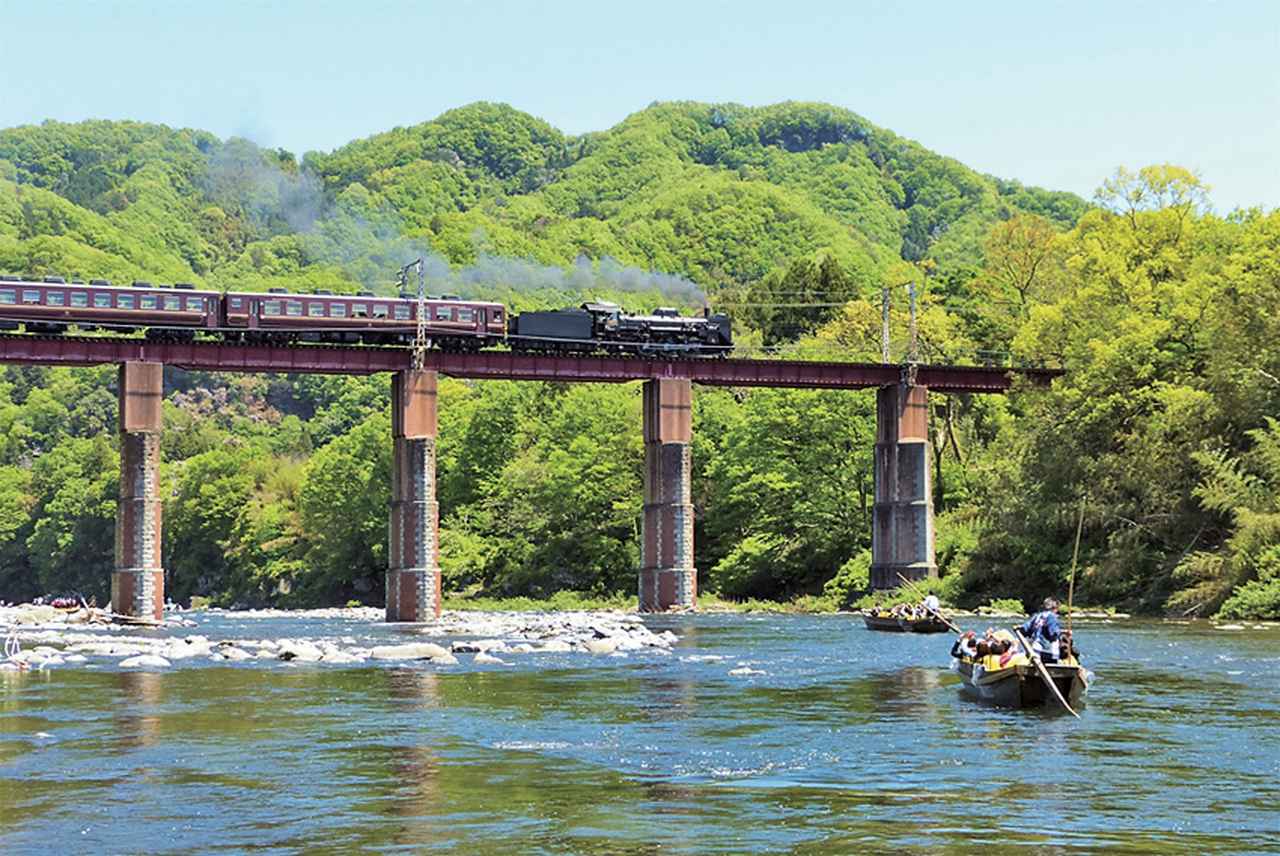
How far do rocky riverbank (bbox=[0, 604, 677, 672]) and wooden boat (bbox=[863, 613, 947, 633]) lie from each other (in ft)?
30.5

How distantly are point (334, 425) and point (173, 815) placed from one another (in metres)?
170

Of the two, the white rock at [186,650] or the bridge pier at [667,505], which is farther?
the bridge pier at [667,505]

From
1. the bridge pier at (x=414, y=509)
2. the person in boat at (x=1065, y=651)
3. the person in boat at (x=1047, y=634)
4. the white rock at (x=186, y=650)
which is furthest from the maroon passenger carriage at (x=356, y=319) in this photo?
the person in boat at (x=1065, y=651)

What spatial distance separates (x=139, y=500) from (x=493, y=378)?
20.4 metres

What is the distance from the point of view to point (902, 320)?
12238 centimetres

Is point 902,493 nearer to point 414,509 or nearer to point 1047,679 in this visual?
point 414,509

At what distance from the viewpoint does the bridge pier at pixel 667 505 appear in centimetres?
9444

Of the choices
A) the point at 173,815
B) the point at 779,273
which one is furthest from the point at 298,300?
the point at 779,273

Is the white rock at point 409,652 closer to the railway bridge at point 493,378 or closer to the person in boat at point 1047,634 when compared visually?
the person in boat at point 1047,634

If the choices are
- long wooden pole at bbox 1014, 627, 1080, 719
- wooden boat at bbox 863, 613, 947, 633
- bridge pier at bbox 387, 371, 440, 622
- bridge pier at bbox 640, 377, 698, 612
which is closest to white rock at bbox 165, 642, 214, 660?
bridge pier at bbox 387, 371, 440, 622

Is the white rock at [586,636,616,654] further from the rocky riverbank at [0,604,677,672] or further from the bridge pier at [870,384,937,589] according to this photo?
the bridge pier at [870,384,937,589]

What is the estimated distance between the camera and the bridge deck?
274 feet

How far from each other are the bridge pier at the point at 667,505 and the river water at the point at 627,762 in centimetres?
4273

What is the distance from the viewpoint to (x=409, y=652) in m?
57.7
